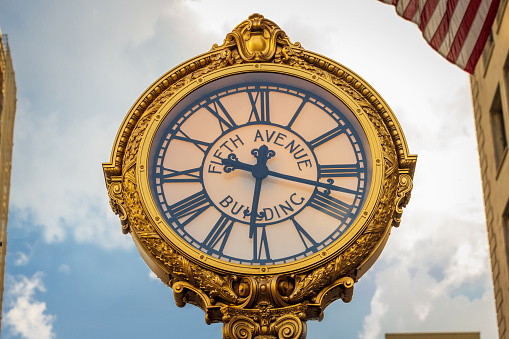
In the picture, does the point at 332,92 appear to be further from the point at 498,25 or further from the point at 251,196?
the point at 498,25

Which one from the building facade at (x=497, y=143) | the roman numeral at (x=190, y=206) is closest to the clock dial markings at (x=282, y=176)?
the roman numeral at (x=190, y=206)

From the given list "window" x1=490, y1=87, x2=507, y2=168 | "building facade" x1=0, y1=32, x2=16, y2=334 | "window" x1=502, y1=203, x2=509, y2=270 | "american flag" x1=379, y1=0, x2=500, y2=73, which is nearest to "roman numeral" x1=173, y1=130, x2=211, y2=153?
"american flag" x1=379, y1=0, x2=500, y2=73

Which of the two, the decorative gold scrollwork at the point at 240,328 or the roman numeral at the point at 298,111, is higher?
the roman numeral at the point at 298,111

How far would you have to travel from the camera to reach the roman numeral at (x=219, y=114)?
10086mm

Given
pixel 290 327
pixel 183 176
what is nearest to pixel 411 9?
pixel 183 176

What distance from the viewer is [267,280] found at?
30.0 feet

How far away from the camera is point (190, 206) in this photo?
31.6 ft

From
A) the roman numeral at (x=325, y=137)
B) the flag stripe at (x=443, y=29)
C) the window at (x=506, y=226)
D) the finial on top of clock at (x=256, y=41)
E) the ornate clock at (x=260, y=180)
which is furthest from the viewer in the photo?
the window at (x=506, y=226)

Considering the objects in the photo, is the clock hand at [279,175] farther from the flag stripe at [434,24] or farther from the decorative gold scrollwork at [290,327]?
the flag stripe at [434,24]

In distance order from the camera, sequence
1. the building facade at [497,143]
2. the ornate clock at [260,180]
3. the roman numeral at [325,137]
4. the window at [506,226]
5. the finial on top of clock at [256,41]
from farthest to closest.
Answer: the window at [506,226]
the building facade at [497,143]
the finial on top of clock at [256,41]
the roman numeral at [325,137]
the ornate clock at [260,180]

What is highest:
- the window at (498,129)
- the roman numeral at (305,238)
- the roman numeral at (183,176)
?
the window at (498,129)

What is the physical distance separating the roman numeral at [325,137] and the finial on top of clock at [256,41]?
98 cm

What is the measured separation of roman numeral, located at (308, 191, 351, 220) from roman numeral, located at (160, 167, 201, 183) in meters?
1.02

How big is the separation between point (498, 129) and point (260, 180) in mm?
12151
